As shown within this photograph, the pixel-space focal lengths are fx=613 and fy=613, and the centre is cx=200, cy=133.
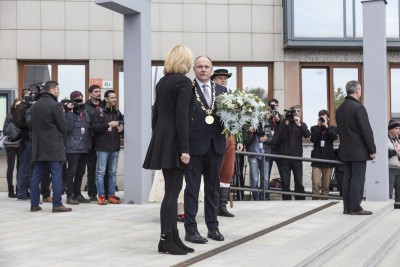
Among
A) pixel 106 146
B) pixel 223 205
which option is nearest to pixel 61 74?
pixel 106 146

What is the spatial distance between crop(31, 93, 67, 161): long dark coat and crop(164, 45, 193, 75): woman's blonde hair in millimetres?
3899

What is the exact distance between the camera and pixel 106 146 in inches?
399

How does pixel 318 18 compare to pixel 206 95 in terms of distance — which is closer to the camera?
pixel 206 95

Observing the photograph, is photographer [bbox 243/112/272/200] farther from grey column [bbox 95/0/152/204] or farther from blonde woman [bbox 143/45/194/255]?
blonde woman [bbox 143/45/194/255]

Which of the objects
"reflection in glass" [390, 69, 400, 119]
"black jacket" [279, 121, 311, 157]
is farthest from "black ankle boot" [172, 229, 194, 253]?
"reflection in glass" [390, 69, 400, 119]

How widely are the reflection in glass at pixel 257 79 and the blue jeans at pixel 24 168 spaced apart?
669 cm

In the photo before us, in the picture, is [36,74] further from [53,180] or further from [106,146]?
[53,180]

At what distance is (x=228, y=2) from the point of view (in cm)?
1573

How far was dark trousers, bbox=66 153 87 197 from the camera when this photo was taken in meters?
10.2

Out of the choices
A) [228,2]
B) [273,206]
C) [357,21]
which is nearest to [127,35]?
[273,206]

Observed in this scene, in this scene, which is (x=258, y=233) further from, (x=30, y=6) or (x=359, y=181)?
(x=30, y=6)

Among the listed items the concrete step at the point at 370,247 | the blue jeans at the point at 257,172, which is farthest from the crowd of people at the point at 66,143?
the concrete step at the point at 370,247

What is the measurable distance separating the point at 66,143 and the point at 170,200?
205 inches

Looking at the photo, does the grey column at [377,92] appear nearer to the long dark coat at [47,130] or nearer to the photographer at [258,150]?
the photographer at [258,150]
